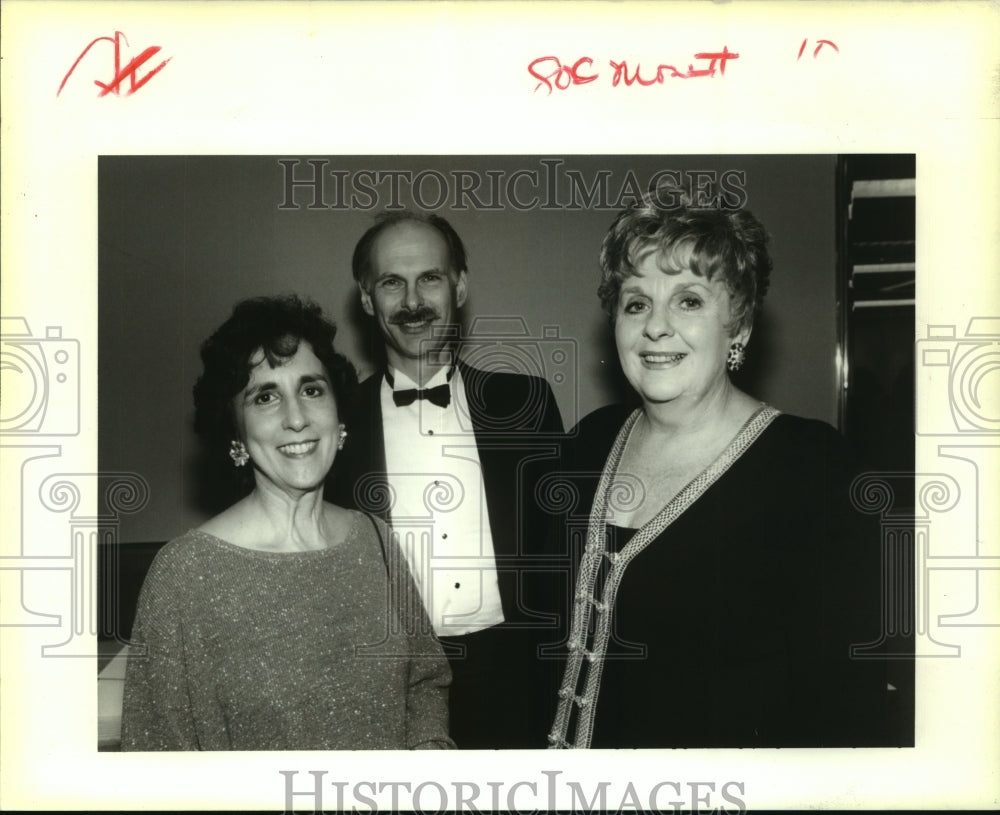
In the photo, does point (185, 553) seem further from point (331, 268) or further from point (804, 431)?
point (804, 431)

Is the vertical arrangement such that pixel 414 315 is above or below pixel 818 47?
below

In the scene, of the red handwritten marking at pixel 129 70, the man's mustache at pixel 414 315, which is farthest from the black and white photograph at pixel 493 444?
the red handwritten marking at pixel 129 70

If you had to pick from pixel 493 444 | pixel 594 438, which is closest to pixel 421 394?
pixel 493 444

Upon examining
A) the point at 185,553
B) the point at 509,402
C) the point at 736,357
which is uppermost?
the point at 736,357

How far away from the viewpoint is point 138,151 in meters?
3.10

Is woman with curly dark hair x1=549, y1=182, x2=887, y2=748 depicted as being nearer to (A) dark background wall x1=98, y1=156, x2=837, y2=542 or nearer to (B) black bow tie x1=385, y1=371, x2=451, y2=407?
(A) dark background wall x1=98, y1=156, x2=837, y2=542

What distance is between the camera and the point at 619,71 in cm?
311

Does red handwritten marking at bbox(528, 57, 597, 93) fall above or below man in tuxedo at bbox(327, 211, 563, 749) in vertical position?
above

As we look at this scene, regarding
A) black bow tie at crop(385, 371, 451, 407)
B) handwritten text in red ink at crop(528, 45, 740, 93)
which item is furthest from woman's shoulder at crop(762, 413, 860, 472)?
handwritten text in red ink at crop(528, 45, 740, 93)

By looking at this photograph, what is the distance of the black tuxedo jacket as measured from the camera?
3.10 metres

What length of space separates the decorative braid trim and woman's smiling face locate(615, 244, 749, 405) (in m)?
0.13

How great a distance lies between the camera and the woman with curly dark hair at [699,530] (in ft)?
10.0

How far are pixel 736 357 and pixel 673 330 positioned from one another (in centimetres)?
20

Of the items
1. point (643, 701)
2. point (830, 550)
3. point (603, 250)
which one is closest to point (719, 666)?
point (643, 701)
